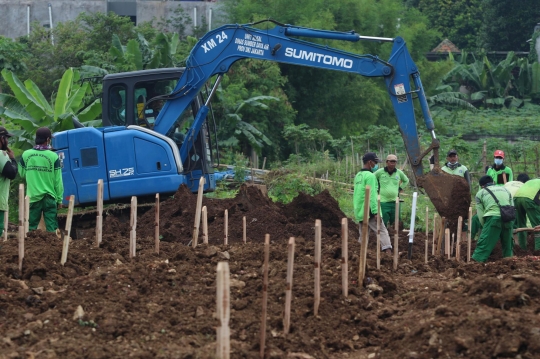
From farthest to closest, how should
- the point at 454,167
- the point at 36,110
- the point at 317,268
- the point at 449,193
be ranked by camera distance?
the point at 36,110
the point at 454,167
the point at 449,193
the point at 317,268

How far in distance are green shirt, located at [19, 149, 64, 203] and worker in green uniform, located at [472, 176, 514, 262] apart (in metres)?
5.69

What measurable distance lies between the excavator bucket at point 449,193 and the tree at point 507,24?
4097 cm

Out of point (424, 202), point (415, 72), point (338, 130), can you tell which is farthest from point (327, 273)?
point (338, 130)

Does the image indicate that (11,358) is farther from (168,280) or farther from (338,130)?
(338,130)

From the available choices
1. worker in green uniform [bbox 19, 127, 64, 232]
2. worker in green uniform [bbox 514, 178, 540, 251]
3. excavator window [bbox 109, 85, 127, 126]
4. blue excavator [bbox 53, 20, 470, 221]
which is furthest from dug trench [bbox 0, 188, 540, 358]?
excavator window [bbox 109, 85, 127, 126]

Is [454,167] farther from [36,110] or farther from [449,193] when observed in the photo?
[36,110]

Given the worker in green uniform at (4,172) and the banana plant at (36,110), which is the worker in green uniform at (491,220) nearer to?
the worker in green uniform at (4,172)

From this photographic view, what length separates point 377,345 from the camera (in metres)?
7.71

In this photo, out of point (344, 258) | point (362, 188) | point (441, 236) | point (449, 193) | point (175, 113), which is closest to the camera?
point (344, 258)

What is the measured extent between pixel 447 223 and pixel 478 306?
20.1ft

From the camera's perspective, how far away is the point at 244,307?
8.25 meters

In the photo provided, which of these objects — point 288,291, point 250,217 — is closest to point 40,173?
point 250,217

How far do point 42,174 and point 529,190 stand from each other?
7285 mm

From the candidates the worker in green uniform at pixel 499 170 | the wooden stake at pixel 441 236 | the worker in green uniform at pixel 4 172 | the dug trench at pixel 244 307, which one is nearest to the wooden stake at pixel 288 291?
the dug trench at pixel 244 307
